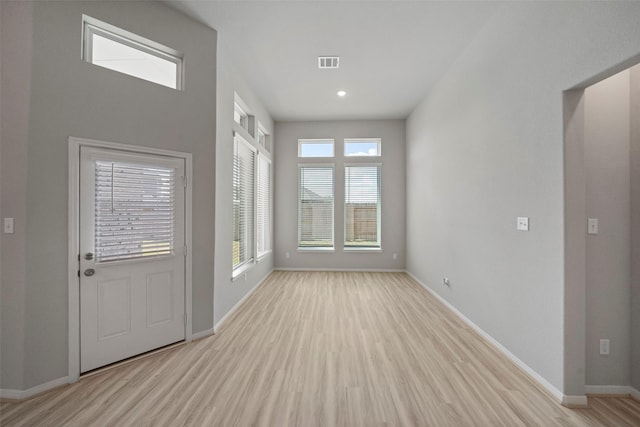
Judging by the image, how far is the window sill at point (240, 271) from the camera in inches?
146

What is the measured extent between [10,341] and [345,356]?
276cm

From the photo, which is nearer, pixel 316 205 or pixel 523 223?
pixel 523 223

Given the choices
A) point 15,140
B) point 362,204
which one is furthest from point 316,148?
point 15,140

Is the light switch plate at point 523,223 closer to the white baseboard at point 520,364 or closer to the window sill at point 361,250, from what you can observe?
the white baseboard at point 520,364

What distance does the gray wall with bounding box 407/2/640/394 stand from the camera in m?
1.89

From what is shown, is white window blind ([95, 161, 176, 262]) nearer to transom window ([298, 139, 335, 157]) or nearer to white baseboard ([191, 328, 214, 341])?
white baseboard ([191, 328, 214, 341])

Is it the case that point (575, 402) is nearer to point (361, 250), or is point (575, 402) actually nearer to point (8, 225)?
point (361, 250)

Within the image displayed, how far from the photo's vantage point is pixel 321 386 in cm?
209

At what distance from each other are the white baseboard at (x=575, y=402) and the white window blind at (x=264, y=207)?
176 inches

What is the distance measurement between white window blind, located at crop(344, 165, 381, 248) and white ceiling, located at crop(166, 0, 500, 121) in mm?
1792

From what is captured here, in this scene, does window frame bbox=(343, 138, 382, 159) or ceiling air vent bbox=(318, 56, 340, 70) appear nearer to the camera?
ceiling air vent bbox=(318, 56, 340, 70)

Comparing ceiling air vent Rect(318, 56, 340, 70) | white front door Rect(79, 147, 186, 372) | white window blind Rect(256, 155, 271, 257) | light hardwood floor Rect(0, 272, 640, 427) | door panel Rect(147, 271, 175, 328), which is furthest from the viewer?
white window blind Rect(256, 155, 271, 257)

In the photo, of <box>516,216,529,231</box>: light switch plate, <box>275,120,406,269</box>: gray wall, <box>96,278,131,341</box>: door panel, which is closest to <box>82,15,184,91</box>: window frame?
<box>96,278,131,341</box>: door panel

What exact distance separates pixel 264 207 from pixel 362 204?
2.34 meters
